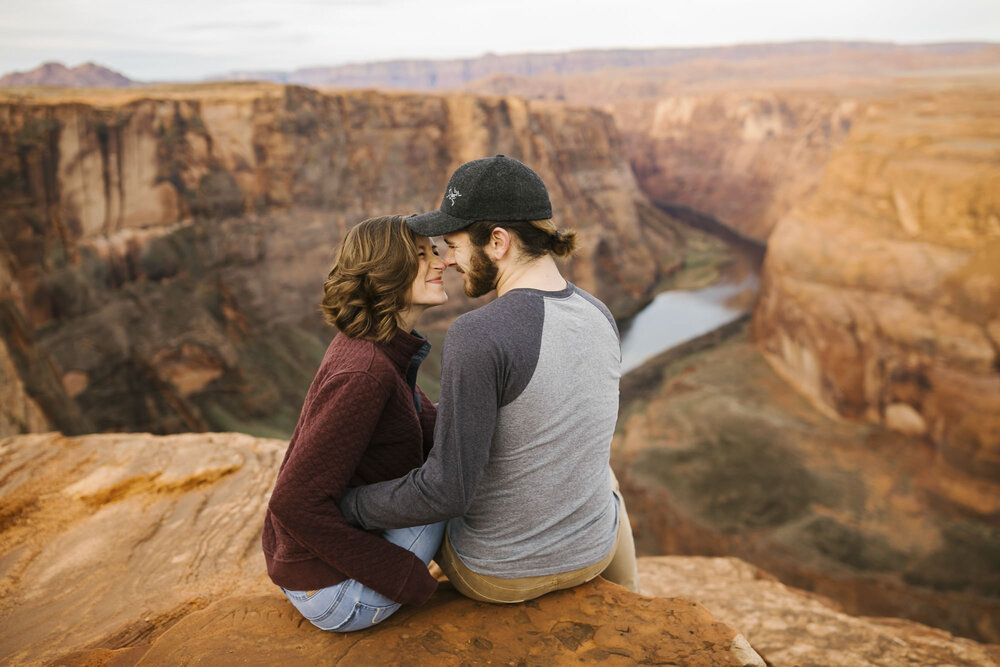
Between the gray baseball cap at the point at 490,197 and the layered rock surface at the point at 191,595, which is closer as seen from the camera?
the gray baseball cap at the point at 490,197

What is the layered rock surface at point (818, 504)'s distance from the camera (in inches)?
488

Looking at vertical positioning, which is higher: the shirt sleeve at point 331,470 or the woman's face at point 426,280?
the woman's face at point 426,280

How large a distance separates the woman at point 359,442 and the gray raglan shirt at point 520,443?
0.46 ft

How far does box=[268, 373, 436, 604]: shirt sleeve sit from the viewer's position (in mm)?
2180

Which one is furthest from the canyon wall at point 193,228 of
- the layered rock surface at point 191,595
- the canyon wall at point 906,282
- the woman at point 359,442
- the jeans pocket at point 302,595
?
the canyon wall at point 906,282

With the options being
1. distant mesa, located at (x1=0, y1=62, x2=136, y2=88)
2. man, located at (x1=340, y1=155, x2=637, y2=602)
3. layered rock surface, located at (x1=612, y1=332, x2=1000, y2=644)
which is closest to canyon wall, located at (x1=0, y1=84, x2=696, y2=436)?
layered rock surface, located at (x1=612, y1=332, x2=1000, y2=644)

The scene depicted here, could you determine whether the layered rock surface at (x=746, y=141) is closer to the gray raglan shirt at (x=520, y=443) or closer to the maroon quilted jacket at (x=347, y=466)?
the gray raglan shirt at (x=520, y=443)

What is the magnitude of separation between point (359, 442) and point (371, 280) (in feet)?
2.04

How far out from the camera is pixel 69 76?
7431 centimetres

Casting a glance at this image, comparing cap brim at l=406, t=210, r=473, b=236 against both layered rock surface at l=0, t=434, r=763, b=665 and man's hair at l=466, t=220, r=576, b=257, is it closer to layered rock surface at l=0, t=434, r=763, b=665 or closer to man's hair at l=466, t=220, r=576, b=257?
man's hair at l=466, t=220, r=576, b=257

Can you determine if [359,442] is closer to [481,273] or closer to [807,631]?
[481,273]

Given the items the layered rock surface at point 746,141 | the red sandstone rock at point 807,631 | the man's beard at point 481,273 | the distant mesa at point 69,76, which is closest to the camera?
the man's beard at point 481,273

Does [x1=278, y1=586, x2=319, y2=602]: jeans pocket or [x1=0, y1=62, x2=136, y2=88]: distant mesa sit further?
[x1=0, y1=62, x2=136, y2=88]: distant mesa

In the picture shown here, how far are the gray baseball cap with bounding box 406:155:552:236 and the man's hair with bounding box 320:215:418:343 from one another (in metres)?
0.15
